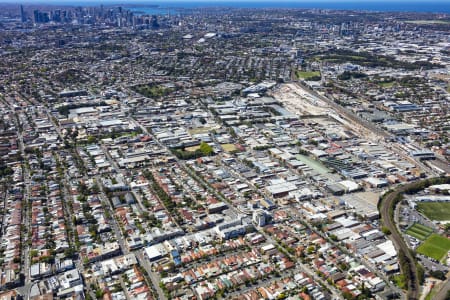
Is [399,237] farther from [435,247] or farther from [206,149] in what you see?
[206,149]

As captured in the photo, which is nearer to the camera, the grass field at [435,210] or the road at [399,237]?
the road at [399,237]

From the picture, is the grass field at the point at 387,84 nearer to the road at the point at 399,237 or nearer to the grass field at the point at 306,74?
the grass field at the point at 306,74

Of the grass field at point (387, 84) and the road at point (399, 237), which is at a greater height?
the grass field at point (387, 84)

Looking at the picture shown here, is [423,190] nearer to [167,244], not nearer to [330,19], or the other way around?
[167,244]

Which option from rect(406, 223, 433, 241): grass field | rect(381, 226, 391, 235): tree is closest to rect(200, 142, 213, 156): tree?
rect(381, 226, 391, 235): tree

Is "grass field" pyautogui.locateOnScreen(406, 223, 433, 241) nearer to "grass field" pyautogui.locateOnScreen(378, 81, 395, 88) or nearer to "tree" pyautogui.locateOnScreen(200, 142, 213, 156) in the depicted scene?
"tree" pyautogui.locateOnScreen(200, 142, 213, 156)

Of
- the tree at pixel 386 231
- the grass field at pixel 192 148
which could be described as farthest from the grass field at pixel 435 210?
the grass field at pixel 192 148
